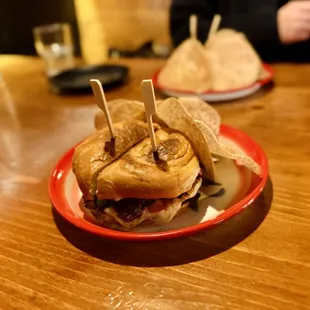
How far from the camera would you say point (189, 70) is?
4.80 ft

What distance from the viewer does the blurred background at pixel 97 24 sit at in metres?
3.17

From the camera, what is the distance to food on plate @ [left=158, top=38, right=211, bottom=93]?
1456 millimetres

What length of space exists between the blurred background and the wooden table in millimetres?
2125

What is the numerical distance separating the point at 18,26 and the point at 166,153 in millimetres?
3533

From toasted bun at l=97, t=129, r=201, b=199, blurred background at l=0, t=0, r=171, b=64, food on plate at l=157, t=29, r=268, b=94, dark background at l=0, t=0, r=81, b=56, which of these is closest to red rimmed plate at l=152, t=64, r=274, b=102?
food on plate at l=157, t=29, r=268, b=94

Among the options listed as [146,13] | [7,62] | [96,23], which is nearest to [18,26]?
[96,23]

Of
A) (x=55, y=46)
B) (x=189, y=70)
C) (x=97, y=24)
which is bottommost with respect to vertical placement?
(x=97, y=24)

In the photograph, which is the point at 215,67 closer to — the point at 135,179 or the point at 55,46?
the point at 135,179

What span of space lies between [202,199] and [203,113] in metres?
0.22

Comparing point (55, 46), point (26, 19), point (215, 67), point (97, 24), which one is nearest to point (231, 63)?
point (215, 67)

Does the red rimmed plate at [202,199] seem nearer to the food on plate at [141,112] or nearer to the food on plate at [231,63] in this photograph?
the food on plate at [141,112]

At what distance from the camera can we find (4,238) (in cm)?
84

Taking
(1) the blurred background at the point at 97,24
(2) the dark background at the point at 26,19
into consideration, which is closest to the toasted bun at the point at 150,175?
(1) the blurred background at the point at 97,24

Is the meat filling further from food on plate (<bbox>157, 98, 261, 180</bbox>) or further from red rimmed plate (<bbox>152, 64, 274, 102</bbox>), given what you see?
red rimmed plate (<bbox>152, 64, 274, 102</bbox>)
